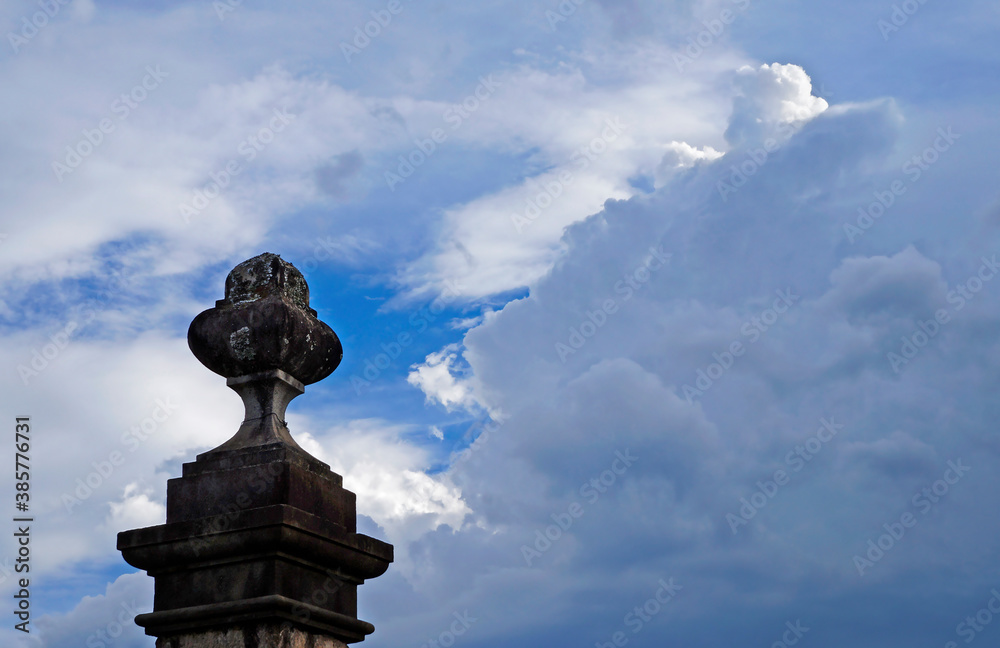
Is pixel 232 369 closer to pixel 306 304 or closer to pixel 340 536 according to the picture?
pixel 306 304

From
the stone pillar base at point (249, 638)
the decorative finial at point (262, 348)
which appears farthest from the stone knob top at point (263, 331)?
the stone pillar base at point (249, 638)

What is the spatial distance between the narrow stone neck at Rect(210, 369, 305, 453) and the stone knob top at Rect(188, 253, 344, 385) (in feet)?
0.14

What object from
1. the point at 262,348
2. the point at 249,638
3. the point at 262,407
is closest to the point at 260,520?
the point at 249,638

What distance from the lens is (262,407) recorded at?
16.3ft

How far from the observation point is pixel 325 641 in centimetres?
467

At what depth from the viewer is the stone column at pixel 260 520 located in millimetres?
4438

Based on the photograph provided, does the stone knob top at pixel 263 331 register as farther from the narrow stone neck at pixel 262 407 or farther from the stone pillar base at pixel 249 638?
the stone pillar base at pixel 249 638

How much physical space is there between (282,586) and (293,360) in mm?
1120

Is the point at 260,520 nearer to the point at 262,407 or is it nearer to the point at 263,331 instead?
the point at 262,407

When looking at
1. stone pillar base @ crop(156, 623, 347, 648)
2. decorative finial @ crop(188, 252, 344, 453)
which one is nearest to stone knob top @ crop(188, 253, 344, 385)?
decorative finial @ crop(188, 252, 344, 453)

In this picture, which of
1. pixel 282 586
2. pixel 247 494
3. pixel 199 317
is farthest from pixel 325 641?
pixel 199 317

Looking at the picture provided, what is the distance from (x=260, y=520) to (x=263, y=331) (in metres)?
0.95

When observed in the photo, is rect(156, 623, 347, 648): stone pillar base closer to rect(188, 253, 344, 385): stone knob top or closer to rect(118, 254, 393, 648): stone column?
rect(118, 254, 393, 648): stone column

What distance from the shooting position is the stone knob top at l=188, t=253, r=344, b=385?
4895 mm
